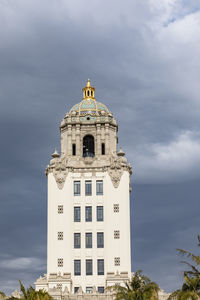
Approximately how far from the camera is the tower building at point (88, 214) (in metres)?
83.4

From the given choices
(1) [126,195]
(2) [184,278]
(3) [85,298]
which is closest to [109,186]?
(1) [126,195]

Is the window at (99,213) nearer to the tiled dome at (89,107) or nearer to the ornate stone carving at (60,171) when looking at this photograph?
the ornate stone carving at (60,171)

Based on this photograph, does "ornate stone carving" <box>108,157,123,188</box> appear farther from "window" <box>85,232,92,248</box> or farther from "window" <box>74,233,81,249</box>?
"window" <box>74,233,81,249</box>

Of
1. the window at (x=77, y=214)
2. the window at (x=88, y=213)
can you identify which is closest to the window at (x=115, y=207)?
the window at (x=88, y=213)

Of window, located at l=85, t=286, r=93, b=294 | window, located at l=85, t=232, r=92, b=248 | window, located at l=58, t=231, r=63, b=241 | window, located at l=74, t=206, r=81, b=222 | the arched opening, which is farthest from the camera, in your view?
the arched opening

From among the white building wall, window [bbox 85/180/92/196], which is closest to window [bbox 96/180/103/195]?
the white building wall

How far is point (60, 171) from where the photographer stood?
87.8m

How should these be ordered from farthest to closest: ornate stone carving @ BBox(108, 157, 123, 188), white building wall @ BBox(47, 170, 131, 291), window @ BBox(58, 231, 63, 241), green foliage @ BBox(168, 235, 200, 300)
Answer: ornate stone carving @ BBox(108, 157, 123, 188), window @ BBox(58, 231, 63, 241), white building wall @ BBox(47, 170, 131, 291), green foliage @ BBox(168, 235, 200, 300)

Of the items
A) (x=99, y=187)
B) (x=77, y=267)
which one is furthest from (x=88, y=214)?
(x=77, y=267)

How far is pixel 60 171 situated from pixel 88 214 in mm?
7145

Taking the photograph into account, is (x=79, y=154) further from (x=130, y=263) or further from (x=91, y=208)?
(x=130, y=263)

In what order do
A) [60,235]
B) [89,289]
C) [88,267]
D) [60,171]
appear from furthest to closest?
[60,171] → [60,235] → [88,267] → [89,289]

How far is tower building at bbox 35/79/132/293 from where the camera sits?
83.4m

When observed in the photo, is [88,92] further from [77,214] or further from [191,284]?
[191,284]
